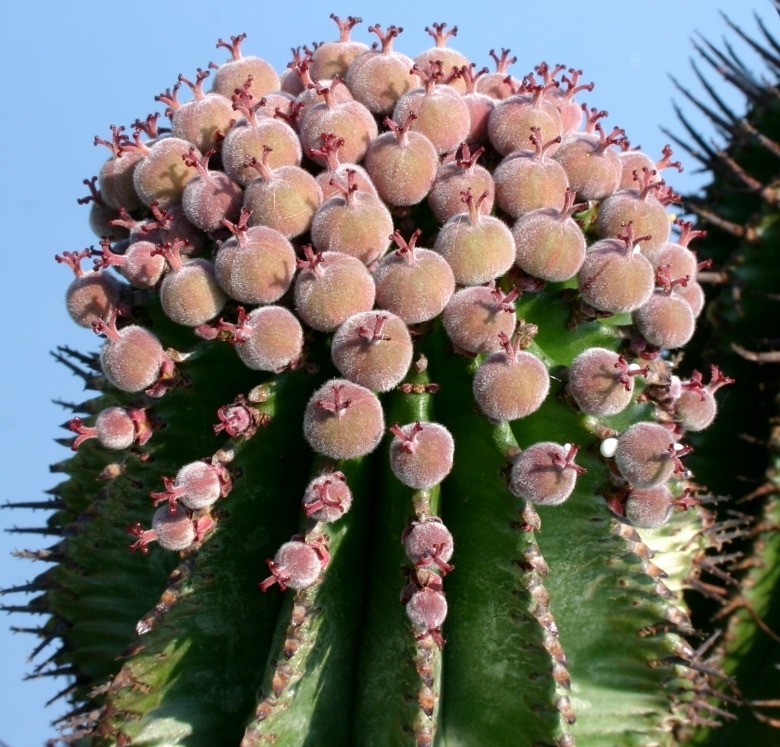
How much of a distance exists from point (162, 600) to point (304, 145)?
0.88 meters

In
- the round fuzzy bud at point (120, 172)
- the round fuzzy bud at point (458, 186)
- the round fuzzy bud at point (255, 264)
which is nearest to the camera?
the round fuzzy bud at point (255, 264)

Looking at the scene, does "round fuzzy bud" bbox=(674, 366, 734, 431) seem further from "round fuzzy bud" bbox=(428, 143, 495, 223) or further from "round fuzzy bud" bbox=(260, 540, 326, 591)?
"round fuzzy bud" bbox=(260, 540, 326, 591)

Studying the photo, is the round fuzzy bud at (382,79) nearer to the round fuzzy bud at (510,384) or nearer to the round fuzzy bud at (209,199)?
the round fuzzy bud at (209,199)

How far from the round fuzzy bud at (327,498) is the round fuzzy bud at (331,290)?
25cm

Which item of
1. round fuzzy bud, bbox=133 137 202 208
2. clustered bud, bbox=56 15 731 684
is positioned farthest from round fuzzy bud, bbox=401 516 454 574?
round fuzzy bud, bbox=133 137 202 208

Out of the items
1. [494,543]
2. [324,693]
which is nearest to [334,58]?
[494,543]

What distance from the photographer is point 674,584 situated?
7.22 feet

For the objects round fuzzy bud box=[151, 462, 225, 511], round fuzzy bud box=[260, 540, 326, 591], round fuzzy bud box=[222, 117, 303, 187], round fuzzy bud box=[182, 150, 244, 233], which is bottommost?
round fuzzy bud box=[260, 540, 326, 591]

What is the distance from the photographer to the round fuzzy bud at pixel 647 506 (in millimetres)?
1691

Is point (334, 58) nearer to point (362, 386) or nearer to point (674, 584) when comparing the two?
point (362, 386)

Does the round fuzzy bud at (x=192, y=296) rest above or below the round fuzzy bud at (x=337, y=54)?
below

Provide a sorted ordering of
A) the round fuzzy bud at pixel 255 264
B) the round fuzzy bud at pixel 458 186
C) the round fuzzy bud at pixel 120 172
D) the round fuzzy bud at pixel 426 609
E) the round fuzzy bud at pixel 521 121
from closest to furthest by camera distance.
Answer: the round fuzzy bud at pixel 426 609 < the round fuzzy bud at pixel 255 264 < the round fuzzy bud at pixel 458 186 < the round fuzzy bud at pixel 521 121 < the round fuzzy bud at pixel 120 172

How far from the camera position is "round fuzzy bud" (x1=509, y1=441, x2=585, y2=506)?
5.12 feet

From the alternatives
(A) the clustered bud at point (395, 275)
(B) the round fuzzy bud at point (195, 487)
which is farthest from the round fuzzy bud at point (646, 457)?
(B) the round fuzzy bud at point (195, 487)
